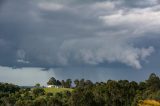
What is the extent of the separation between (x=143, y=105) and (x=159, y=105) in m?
1.23

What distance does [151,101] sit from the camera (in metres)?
20.6

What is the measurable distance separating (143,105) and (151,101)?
56cm

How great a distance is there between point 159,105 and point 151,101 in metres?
0.75

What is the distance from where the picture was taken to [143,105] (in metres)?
21.0

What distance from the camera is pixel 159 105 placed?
19938 millimetres
